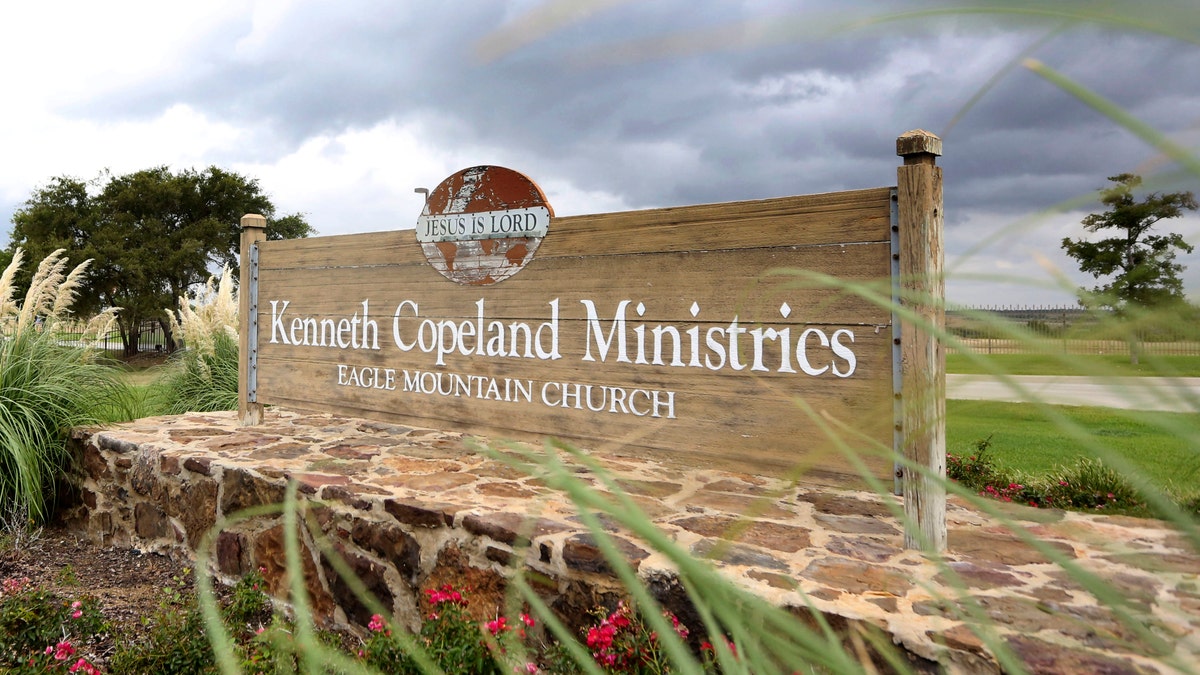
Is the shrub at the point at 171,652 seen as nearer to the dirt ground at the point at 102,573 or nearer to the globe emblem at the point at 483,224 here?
the dirt ground at the point at 102,573

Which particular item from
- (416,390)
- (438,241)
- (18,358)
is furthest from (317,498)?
(18,358)

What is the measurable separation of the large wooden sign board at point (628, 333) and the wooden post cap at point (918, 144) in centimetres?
14

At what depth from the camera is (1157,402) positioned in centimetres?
44

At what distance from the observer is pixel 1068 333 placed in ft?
1.64

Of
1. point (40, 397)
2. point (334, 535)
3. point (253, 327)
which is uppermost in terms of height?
point (253, 327)

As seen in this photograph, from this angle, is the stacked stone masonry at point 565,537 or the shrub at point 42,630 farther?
Answer: the shrub at point 42,630

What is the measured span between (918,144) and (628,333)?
1.25m

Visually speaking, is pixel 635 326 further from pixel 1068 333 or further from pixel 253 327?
pixel 253 327

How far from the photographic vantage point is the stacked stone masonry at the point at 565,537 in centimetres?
181

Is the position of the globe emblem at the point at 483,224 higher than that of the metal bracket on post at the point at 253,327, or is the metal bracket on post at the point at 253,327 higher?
the globe emblem at the point at 483,224

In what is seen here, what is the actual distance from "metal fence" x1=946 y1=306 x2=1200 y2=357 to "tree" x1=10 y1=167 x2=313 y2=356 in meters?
23.7

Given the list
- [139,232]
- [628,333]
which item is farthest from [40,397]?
[139,232]

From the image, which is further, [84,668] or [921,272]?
[84,668]

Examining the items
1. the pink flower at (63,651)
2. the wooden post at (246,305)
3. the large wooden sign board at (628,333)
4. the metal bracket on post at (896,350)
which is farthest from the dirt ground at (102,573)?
the metal bracket on post at (896,350)
